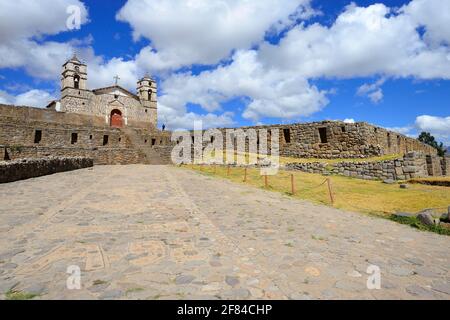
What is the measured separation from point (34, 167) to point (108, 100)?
1530 inches

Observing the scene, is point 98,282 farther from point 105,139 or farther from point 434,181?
point 105,139

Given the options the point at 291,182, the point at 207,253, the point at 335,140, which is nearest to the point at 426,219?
the point at 207,253

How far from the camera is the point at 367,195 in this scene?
12289 mm

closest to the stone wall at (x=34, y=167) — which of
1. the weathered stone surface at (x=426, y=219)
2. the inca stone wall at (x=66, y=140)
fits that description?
the inca stone wall at (x=66, y=140)

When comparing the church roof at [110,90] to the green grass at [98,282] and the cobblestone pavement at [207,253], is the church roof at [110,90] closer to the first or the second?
the cobblestone pavement at [207,253]

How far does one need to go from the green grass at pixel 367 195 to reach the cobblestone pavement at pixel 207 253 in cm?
207

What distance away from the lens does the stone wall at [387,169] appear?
16797 mm

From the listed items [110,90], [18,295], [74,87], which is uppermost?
[110,90]

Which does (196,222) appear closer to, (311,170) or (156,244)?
(156,244)

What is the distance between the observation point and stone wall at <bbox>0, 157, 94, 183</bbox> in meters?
12.0

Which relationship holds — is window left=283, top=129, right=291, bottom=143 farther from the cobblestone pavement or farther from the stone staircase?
the cobblestone pavement
